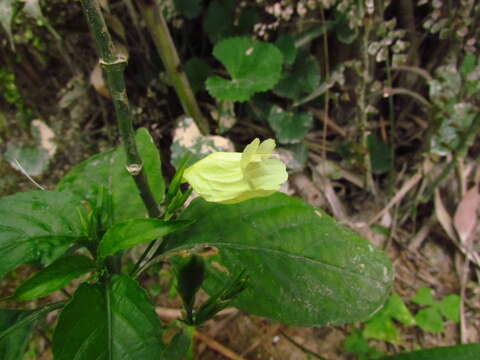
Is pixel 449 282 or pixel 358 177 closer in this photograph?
pixel 449 282

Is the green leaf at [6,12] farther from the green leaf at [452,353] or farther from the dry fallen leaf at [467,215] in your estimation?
the dry fallen leaf at [467,215]

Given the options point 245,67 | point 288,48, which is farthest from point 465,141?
point 245,67

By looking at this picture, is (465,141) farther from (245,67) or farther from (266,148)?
(266,148)

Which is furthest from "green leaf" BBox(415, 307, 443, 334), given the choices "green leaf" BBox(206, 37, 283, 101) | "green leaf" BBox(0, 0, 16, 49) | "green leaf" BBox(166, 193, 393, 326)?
"green leaf" BBox(0, 0, 16, 49)

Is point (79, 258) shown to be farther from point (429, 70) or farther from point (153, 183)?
point (429, 70)

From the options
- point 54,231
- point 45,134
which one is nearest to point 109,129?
point 45,134
